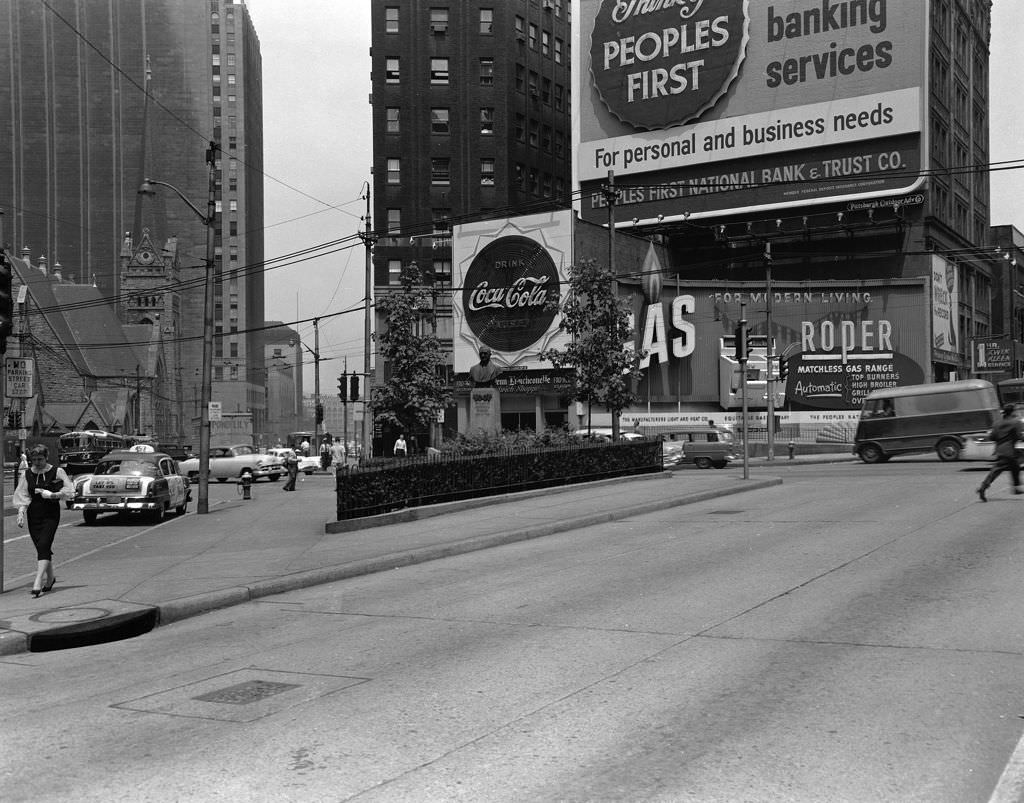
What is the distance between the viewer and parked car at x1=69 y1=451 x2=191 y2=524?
23.2m

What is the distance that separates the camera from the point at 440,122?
8188cm

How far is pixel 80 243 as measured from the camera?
115062 mm

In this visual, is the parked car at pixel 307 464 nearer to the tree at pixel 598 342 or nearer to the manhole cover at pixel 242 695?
the tree at pixel 598 342

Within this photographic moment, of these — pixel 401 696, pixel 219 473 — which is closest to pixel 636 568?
pixel 401 696

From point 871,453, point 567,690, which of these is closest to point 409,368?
point 871,453

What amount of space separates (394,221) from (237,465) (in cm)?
4032

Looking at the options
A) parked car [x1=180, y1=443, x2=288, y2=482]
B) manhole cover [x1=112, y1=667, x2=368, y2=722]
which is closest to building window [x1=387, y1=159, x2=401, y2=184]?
parked car [x1=180, y1=443, x2=288, y2=482]

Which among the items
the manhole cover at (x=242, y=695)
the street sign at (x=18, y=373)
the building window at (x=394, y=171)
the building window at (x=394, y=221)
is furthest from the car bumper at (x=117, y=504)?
the building window at (x=394, y=171)

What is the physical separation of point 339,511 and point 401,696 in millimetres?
11436

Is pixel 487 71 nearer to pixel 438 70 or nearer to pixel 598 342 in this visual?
pixel 438 70

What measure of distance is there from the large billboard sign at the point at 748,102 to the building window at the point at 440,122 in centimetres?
1590

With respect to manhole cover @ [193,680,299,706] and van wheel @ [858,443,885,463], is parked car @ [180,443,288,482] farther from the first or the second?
manhole cover @ [193,680,299,706]

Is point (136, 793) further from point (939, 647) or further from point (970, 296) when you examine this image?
point (970, 296)

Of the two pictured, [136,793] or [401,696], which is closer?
[136,793]
